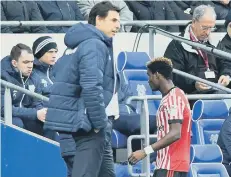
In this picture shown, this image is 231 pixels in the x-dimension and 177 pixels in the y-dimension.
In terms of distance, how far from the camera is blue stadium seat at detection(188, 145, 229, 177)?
33.7 feet

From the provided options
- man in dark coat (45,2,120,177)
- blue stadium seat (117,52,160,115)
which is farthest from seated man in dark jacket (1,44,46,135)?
man in dark coat (45,2,120,177)

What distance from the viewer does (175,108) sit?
880 cm

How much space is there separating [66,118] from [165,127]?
32.4 inches

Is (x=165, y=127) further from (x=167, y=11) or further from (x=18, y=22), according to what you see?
(x=167, y=11)

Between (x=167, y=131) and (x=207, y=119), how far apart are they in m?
2.36

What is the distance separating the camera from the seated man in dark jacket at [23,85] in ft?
36.1

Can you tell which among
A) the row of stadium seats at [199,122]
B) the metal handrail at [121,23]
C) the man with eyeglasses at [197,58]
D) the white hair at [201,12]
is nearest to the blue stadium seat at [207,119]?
the row of stadium seats at [199,122]

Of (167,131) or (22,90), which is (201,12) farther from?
(167,131)

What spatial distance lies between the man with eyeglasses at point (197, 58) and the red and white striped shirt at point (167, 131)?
2.98 metres

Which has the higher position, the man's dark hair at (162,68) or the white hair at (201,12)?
the white hair at (201,12)

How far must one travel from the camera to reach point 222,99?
1130 centimetres

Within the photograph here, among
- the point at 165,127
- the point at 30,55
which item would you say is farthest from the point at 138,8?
the point at 165,127

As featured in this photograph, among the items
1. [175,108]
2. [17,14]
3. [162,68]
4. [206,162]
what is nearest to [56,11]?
[17,14]

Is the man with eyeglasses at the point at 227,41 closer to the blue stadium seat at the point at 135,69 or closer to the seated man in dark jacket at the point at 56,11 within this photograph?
the blue stadium seat at the point at 135,69
